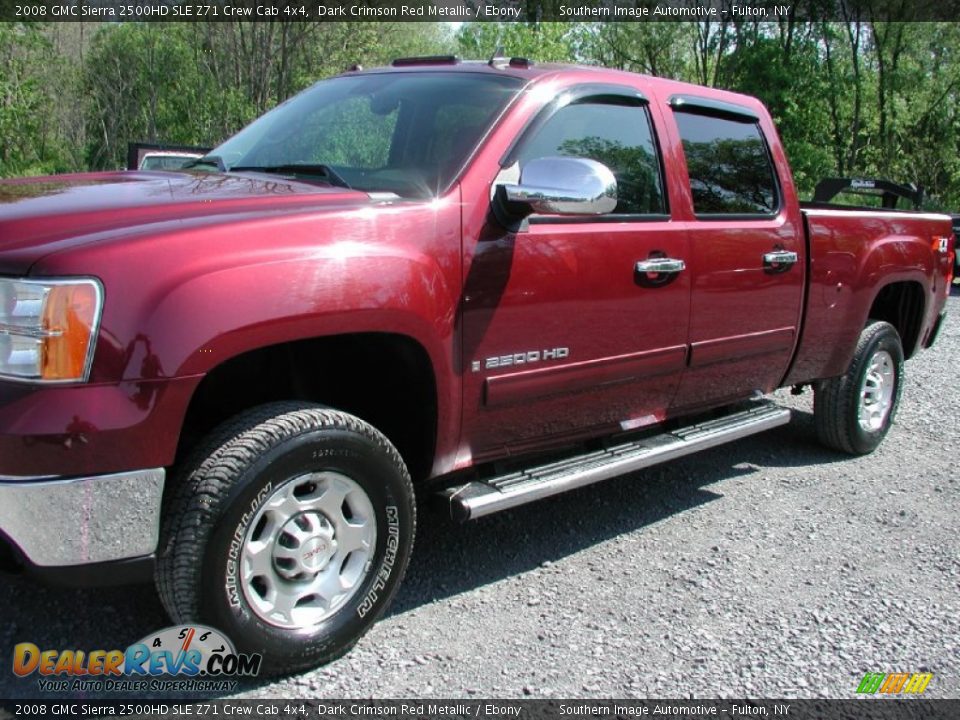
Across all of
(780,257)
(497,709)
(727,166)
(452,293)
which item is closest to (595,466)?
(452,293)

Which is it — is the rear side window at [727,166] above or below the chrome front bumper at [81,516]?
above

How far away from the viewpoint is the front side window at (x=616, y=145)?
11.5ft

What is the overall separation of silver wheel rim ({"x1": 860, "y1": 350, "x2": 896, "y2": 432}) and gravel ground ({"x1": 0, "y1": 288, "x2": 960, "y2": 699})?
551 millimetres

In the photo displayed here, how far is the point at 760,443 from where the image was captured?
566cm

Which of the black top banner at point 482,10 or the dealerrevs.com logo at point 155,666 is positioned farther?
the black top banner at point 482,10

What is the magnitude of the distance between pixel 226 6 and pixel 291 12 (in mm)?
1418

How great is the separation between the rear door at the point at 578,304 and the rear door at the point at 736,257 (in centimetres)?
18

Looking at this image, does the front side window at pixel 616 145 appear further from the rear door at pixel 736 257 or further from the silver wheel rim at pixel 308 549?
the silver wheel rim at pixel 308 549

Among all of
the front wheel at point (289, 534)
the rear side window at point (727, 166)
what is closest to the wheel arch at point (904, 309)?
the rear side window at point (727, 166)

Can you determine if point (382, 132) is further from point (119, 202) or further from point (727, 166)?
point (727, 166)

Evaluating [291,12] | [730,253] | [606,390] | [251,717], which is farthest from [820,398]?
[291,12]

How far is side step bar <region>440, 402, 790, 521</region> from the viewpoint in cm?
315

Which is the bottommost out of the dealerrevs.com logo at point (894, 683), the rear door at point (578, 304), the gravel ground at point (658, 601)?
the dealerrevs.com logo at point (894, 683)

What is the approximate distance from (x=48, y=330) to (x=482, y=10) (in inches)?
991
